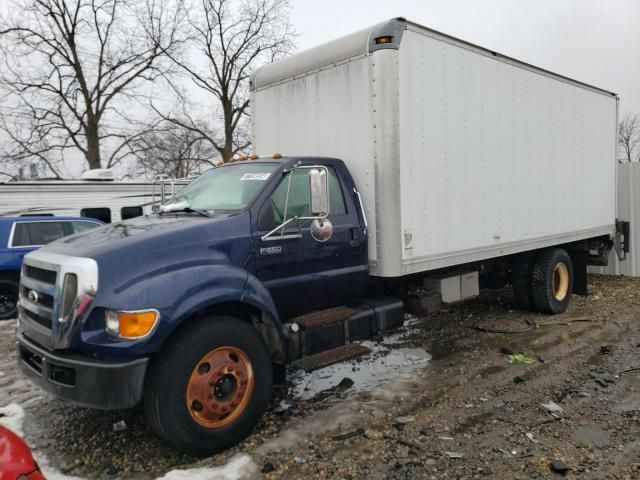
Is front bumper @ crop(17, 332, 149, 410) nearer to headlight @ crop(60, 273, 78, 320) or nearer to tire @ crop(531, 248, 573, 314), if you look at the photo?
headlight @ crop(60, 273, 78, 320)

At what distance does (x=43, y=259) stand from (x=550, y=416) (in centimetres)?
427

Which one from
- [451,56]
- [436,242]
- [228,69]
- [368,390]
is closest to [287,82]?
[451,56]

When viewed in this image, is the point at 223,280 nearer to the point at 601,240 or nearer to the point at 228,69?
the point at 601,240

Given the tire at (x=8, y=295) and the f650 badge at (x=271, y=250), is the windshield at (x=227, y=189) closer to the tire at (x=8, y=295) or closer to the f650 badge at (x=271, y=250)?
the f650 badge at (x=271, y=250)

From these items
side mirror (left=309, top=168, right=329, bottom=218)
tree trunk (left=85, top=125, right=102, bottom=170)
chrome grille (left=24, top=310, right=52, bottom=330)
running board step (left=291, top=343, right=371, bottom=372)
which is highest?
tree trunk (left=85, top=125, right=102, bottom=170)

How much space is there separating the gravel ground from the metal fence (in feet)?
19.6

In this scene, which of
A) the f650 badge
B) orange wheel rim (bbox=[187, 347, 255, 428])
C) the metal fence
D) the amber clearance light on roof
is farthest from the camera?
the metal fence

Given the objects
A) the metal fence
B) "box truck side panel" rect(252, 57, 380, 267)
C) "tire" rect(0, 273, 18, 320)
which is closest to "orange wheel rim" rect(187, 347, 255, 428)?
"box truck side panel" rect(252, 57, 380, 267)

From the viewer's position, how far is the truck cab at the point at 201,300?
3434 millimetres

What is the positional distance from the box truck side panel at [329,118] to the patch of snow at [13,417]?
3.56 metres

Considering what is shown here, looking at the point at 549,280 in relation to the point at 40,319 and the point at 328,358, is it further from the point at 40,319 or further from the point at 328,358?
the point at 40,319

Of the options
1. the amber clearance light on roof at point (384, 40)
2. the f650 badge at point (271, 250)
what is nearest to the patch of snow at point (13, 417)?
the f650 badge at point (271, 250)

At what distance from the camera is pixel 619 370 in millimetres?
5367

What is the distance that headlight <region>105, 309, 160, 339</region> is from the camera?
340 centimetres
